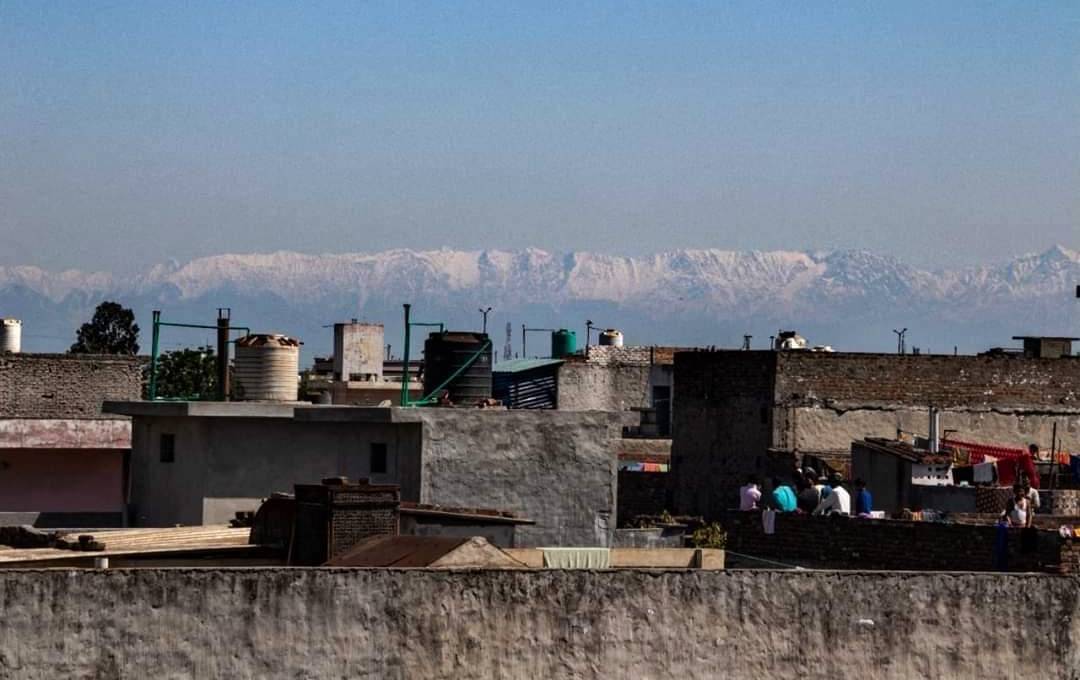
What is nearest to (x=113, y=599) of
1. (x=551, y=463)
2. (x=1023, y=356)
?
(x=551, y=463)

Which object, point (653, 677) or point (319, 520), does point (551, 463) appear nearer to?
point (319, 520)

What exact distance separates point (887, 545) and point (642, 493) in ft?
81.8

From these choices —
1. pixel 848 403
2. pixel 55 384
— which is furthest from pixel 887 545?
pixel 55 384

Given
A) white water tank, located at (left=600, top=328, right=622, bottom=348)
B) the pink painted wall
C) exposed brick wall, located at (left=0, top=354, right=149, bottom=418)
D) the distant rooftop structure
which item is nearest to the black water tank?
the pink painted wall

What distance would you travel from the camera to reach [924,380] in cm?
4925

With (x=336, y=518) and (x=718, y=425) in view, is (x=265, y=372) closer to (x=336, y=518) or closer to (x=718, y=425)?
(x=336, y=518)

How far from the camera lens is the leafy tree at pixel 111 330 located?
3455 inches

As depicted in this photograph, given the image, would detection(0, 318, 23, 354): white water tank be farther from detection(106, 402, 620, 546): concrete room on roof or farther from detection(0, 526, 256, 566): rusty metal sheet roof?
detection(0, 526, 256, 566): rusty metal sheet roof

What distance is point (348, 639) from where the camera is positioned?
793 inches

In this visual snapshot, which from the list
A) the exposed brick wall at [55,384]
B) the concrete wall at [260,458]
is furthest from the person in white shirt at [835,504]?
the exposed brick wall at [55,384]

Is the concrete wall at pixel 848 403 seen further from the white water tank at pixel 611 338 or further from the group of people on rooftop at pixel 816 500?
the white water tank at pixel 611 338

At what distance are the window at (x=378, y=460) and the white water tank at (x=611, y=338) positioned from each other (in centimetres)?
5261

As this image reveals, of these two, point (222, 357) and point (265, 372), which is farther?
point (222, 357)

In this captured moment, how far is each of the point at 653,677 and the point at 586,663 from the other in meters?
0.70
